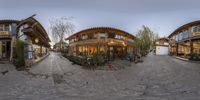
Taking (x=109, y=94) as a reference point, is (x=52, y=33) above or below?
above

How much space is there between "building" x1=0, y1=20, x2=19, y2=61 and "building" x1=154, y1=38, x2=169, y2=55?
3822 centimetres

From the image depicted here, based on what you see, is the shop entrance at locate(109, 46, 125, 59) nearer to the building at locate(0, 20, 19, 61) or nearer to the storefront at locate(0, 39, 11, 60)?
the building at locate(0, 20, 19, 61)

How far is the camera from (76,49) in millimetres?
32781

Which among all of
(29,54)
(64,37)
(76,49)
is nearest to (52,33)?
(64,37)

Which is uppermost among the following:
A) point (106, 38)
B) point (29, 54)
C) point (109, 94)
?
point (106, 38)

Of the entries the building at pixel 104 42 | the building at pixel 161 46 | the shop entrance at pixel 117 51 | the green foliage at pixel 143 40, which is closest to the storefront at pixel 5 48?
the building at pixel 104 42

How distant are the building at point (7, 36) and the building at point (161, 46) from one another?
38.2 m

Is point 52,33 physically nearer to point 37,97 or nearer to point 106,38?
point 106,38

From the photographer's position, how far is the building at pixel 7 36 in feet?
70.2

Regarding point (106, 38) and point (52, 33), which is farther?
point (52, 33)

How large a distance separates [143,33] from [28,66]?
1204 inches

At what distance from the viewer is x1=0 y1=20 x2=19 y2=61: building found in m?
21.4

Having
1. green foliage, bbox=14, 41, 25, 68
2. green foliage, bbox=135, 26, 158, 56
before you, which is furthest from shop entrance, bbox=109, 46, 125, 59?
green foliage, bbox=14, 41, 25, 68

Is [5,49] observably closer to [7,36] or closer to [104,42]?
[7,36]
